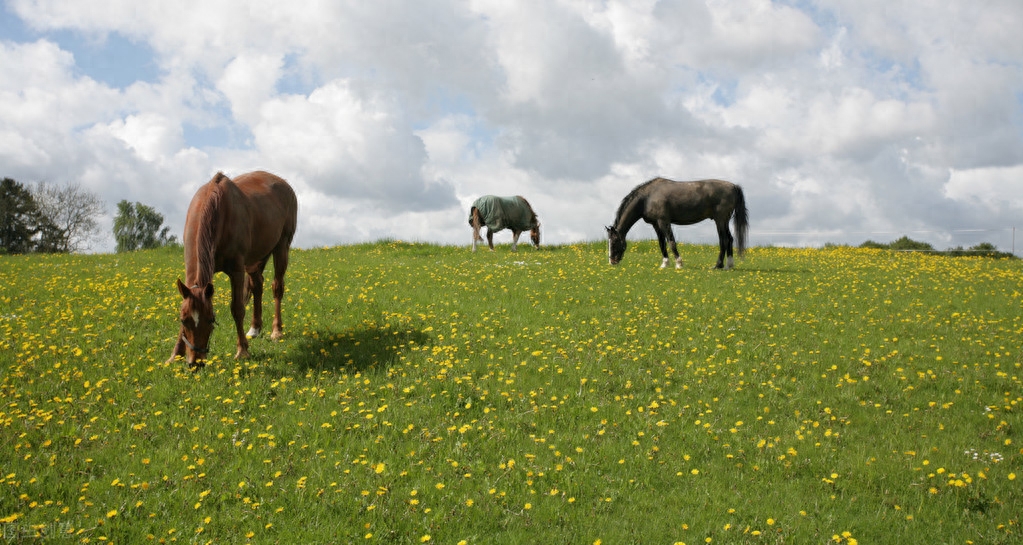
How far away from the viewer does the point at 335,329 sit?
12.2m

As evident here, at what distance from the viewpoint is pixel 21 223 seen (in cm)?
5197

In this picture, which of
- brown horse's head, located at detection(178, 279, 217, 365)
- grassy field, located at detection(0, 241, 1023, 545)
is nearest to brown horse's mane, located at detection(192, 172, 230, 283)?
brown horse's head, located at detection(178, 279, 217, 365)

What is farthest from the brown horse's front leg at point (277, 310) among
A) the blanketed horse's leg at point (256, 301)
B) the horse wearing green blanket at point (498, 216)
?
the horse wearing green blanket at point (498, 216)

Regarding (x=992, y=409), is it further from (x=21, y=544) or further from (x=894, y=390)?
(x=21, y=544)

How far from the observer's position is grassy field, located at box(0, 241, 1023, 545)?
5746 millimetres

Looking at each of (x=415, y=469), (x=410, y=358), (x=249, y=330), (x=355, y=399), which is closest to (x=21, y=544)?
(x=415, y=469)

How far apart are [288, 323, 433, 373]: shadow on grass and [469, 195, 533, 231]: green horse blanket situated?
1771cm

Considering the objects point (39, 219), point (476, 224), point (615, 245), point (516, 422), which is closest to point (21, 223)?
point (39, 219)

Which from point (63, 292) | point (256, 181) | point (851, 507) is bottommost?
point (851, 507)

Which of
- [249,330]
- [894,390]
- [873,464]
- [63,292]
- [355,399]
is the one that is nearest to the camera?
[873,464]

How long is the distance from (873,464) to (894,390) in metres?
3.08

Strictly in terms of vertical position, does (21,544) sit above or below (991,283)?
below

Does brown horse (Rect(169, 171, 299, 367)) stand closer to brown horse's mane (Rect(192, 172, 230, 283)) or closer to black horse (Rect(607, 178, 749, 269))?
brown horse's mane (Rect(192, 172, 230, 283))

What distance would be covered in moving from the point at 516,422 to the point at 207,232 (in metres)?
5.30
